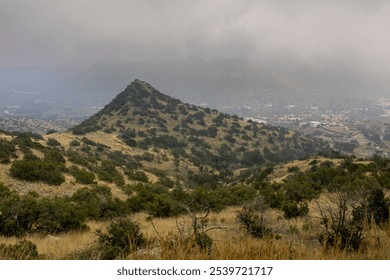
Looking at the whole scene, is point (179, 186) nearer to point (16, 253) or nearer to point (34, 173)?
point (34, 173)

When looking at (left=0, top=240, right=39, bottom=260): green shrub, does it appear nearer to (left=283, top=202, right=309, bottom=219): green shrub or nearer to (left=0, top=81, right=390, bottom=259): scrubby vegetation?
(left=0, top=81, right=390, bottom=259): scrubby vegetation

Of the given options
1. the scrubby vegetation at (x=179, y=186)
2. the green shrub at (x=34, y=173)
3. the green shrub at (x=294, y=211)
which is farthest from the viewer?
the green shrub at (x=34, y=173)

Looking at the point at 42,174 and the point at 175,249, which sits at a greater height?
the point at 175,249

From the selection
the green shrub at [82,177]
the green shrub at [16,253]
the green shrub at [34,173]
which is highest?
the green shrub at [16,253]

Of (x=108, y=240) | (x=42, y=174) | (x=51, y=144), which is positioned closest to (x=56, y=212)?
(x=108, y=240)

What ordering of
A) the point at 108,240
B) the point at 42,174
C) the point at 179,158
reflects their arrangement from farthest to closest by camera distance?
the point at 179,158
the point at 42,174
the point at 108,240

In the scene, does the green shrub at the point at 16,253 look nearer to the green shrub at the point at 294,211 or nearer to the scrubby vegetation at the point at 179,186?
the scrubby vegetation at the point at 179,186

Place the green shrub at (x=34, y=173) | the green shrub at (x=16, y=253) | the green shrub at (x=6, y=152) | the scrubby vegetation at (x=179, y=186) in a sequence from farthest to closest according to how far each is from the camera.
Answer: the green shrub at (x=6, y=152), the green shrub at (x=34, y=173), the scrubby vegetation at (x=179, y=186), the green shrub at (x=16, y=253)

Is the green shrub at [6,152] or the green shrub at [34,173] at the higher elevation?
the green shrub at [6,152]

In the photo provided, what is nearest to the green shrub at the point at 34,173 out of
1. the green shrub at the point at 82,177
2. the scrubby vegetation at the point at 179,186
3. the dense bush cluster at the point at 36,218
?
the scrubby vegetation at the point at 179,186

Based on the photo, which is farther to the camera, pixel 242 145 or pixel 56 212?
pixel 242 145
